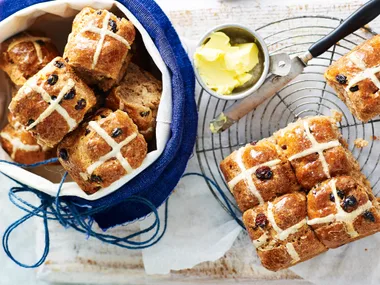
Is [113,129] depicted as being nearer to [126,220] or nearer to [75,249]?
[126,220]

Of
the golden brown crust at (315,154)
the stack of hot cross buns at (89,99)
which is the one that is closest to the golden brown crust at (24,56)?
the stack of hot cross buns at (89,99)

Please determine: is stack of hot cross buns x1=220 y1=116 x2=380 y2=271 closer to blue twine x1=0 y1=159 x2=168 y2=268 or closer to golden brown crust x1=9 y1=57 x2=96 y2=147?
blue twine x1=0 y1=159 x2=168 y2=268

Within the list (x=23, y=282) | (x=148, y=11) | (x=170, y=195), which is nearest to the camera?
(x=148, y=11)

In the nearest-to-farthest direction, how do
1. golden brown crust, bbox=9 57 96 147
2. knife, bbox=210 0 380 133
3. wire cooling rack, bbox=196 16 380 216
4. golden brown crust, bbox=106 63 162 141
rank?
golden brown crust, bbox=9 57 96 147
golden brown crust, bbox=106 63 162 141
knife, bbox=210 0 380 133
wire cooling rack, bbox=196 16 380 216

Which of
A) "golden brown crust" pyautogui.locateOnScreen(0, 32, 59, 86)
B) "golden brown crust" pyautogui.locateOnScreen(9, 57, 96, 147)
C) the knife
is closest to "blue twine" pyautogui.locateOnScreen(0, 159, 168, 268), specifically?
"golden brown crust" pyautogui.locateOnScreen(9, 57, 96, 147)

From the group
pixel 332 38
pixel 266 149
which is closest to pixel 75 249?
pixel 266 149

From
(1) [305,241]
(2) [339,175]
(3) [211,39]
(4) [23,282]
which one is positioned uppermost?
(3) [211,39]
